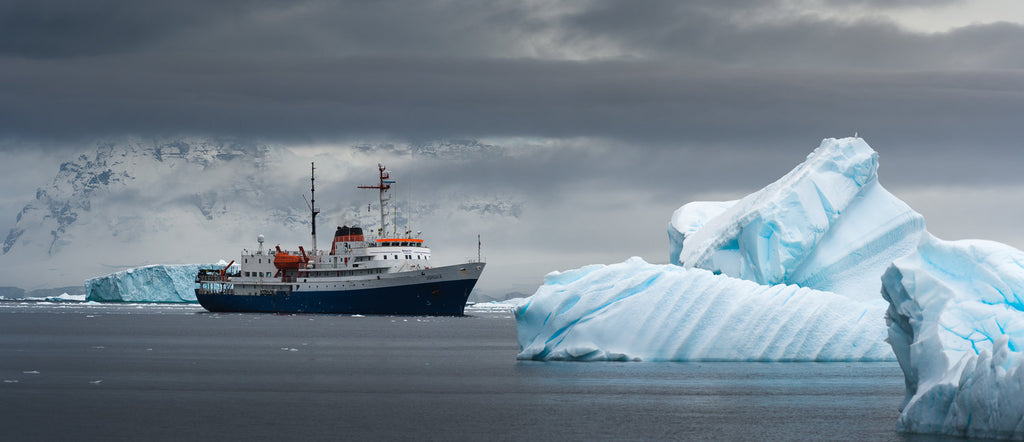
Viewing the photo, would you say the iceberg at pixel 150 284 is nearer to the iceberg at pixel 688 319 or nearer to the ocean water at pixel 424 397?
the ocean water at pixel 424 397

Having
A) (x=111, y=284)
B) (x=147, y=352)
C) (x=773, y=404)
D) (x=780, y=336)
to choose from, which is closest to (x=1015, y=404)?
(x=773, y=404)

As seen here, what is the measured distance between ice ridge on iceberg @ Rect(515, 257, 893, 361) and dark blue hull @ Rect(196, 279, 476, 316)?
42.6 meters

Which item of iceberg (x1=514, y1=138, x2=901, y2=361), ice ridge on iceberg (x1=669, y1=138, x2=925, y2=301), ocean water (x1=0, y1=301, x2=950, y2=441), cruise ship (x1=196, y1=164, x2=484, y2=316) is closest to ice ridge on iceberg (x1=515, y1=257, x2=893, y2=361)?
iceberg (x1=514, y1=138, x2=901, y2=361)

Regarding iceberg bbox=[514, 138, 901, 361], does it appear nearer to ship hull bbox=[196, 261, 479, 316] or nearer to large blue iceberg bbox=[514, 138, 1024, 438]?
large blue iceberg bbox=[514, 138, 1024, 438]

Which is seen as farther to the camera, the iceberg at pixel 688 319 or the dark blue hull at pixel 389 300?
the dark blue hull at pixel 389 300

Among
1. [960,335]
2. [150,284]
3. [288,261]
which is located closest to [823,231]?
[960,335]

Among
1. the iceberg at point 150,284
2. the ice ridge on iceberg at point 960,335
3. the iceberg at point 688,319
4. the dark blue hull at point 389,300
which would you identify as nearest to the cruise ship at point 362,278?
the dark blue hull at point 389,300

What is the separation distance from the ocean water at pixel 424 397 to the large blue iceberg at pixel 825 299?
0.60 m

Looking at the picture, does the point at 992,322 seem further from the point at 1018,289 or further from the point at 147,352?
the point at 147,352

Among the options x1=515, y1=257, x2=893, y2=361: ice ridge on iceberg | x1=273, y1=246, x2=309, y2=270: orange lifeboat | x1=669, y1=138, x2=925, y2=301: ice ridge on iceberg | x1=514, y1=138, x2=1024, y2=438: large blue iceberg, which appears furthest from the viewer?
x1=273, y1=246, x2=309, y2=270: orange lifeboat

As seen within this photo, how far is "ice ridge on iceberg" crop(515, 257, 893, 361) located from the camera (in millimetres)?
26062

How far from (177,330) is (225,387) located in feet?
97.5

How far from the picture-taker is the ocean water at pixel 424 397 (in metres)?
17.3

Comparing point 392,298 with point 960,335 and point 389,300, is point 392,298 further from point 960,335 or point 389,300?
point 960,335
